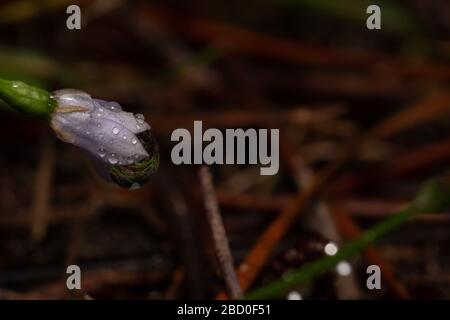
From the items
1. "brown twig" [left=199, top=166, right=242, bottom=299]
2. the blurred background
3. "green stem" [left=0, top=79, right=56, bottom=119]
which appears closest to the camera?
"green stem" [left=0, top=79, right=56, bottom=119]

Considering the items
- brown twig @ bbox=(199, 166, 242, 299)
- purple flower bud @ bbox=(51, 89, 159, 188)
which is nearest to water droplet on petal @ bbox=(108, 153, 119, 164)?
purple flower bud @ bbox=(51, 89, 159, 188)

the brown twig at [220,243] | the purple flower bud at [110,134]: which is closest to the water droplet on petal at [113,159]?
the purple flower bud at [110,134]

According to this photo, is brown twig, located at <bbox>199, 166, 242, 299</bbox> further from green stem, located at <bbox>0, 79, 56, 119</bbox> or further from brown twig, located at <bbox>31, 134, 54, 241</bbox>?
brown twig, located at <bbox>31, 134, 54, 241</bbox>

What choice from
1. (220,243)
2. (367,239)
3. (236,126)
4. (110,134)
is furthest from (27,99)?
(236,126)

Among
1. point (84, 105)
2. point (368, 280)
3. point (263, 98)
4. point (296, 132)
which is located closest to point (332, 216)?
point (368, 280)

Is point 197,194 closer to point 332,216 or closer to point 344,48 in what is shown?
point 332,216

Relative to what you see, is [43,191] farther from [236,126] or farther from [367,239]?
[367,239]
